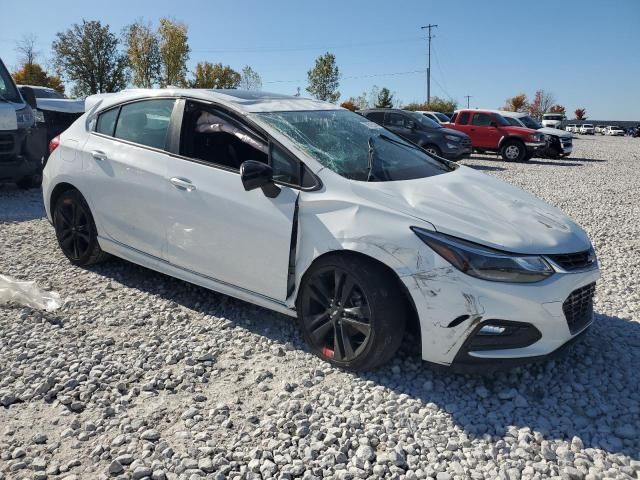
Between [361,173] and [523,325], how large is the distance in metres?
1.31

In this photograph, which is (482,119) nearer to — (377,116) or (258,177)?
(377,116)

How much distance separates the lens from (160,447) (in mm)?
2484

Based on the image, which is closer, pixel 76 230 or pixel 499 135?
pixel 76 230

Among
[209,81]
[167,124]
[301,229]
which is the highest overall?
[209,81]

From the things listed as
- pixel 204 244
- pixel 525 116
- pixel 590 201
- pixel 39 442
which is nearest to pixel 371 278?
pixel 204 244

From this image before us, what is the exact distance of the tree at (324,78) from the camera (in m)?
50.7

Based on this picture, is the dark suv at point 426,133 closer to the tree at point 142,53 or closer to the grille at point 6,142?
the grille at point 6,142

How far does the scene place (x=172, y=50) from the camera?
4769 centimetres

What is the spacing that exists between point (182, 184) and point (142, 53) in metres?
48.7

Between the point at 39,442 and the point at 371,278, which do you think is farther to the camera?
the point at 371,278

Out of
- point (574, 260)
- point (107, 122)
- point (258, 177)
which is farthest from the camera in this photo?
point (107, 122)

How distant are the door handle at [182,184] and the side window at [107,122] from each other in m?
1.08

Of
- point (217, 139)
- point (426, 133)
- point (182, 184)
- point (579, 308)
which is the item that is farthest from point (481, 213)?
point (426, 133)

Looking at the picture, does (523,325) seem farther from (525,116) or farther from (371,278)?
(525,116)
